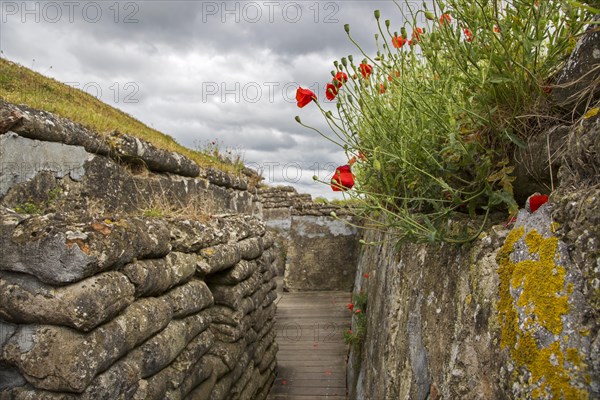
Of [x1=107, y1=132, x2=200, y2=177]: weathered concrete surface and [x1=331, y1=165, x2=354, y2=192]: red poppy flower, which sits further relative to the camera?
[x1=107, y1=132, x2=200, y2=177]: weathered concrete surface

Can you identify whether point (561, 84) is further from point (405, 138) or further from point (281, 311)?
point (281, 311)

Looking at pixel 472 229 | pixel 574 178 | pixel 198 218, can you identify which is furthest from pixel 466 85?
pixel 198 218

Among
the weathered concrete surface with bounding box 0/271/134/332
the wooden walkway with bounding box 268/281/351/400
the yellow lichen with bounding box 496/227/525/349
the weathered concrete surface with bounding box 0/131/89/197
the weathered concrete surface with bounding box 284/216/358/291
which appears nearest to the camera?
the yellow lichen with bounding box 496/227/525/349

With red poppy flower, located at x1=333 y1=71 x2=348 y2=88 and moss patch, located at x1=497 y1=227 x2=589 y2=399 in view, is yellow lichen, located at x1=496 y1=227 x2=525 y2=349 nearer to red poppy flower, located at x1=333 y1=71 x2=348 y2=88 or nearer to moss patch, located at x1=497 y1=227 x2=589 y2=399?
moss patch, located at x1=497 y1=227 x2=589 y2=399

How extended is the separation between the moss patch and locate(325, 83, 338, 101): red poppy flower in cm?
125

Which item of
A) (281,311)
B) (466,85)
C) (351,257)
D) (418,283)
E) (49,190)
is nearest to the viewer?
(466,85)

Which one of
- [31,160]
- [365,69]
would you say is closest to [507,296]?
[365,69]

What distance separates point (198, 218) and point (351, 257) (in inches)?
240

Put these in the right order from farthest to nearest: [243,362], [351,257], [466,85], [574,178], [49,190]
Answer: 1. [351,257]
2. [243,362]
3. [49,190]
4. [466,85]
5. [574,178]

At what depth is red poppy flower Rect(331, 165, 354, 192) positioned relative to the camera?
2.15m

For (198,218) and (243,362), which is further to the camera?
(243,362)

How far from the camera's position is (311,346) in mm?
6754

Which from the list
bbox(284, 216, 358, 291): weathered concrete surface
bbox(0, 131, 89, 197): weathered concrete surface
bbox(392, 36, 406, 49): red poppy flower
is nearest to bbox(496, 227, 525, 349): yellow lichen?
bbox(392, 36, 406, 49): red poppy flower

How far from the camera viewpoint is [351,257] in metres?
9.32
